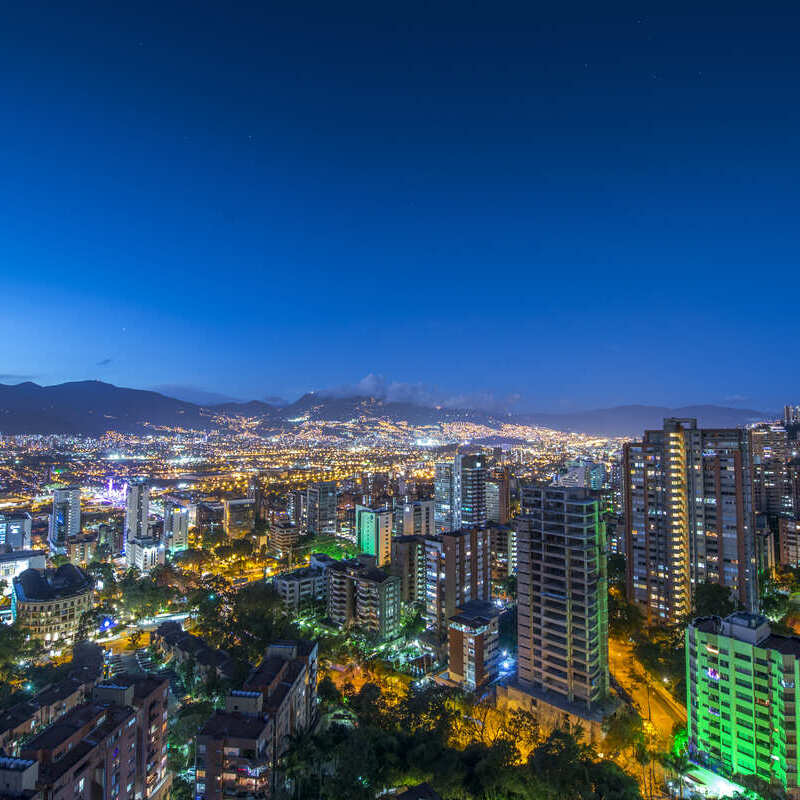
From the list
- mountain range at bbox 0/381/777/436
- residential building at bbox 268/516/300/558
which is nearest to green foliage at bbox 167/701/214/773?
residential building at bbox 268/516/300/558

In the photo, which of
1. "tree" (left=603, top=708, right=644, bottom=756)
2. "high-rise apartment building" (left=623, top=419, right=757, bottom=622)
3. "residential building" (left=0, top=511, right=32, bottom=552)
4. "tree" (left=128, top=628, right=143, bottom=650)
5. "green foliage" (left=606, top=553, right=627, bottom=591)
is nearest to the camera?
"tree" (left=603, top=708, right=644, bottom=756)

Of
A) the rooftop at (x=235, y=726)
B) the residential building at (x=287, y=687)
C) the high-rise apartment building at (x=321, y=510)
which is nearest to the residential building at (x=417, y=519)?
the high-rise apartment building at (x=321, y=510)

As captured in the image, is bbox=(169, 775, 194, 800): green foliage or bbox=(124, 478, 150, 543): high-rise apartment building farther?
bbox=(124, 478, 150, 543): high-rise apartment building

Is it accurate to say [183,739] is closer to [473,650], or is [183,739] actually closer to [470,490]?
[473,650]

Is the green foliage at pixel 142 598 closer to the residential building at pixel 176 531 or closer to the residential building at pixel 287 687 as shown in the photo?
the residential building at pixel 176 531

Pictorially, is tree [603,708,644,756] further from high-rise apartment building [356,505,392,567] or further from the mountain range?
the mountain range
